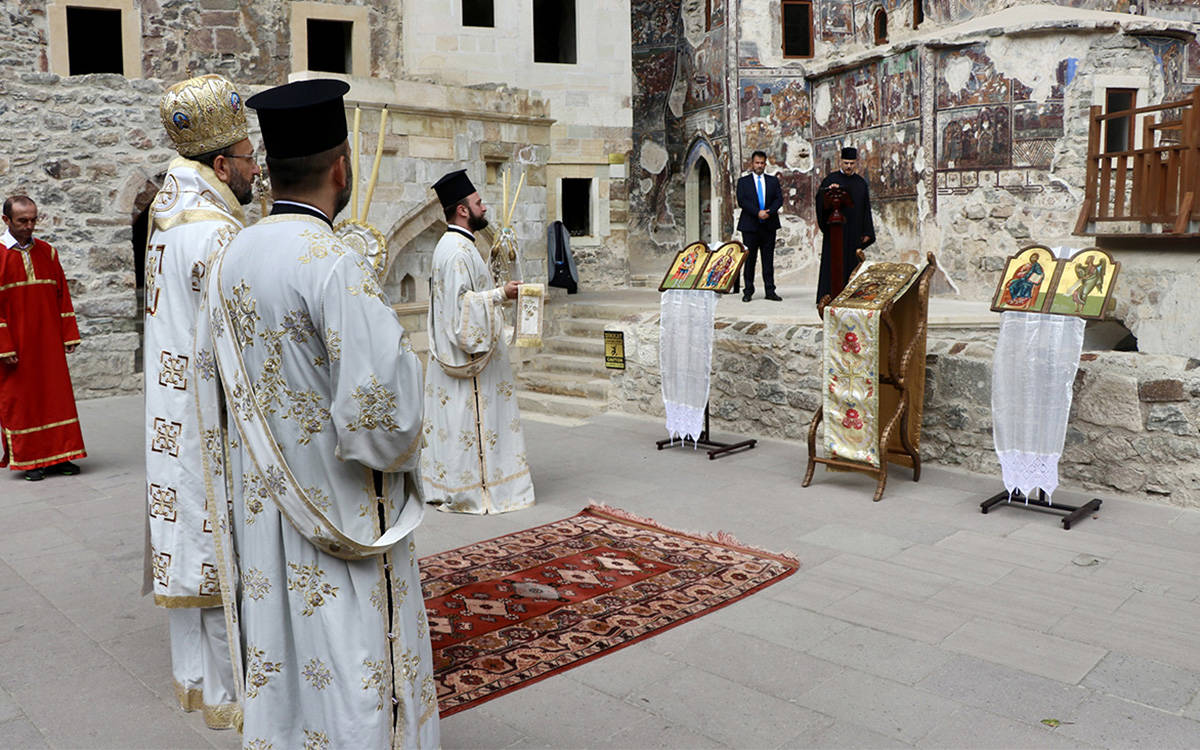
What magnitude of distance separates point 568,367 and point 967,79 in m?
7.62

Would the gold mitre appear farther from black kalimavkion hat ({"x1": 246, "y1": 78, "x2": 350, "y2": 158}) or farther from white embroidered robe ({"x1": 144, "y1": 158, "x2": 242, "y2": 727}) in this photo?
black kalimavkion hat ({"x1": 246, "y1": 78, "x2": 350, "y2": 158})

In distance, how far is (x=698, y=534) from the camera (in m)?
5.02

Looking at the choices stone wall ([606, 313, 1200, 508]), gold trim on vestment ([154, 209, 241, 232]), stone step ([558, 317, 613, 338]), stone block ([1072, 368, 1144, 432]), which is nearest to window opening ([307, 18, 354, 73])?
stone step ([558, 317, 613, 338])

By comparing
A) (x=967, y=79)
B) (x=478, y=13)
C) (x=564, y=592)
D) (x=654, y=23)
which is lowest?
(x=564, y=592)

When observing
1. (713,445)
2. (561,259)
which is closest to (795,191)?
(561,259)

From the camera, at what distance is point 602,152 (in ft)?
51.1

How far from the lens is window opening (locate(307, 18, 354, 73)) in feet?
45.4

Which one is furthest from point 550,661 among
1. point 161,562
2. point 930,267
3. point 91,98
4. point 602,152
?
point 602,152

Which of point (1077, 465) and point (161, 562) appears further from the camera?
point (1077, 465)

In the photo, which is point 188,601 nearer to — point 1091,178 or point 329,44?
point 1091,178

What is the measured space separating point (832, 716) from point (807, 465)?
10.9 ft

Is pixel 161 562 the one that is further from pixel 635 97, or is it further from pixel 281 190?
pixel 635 97

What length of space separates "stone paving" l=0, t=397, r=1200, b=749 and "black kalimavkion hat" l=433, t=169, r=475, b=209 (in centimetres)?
181

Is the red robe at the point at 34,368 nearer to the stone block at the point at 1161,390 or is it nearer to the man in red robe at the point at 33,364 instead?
the man in red robe at the point at 33,364
